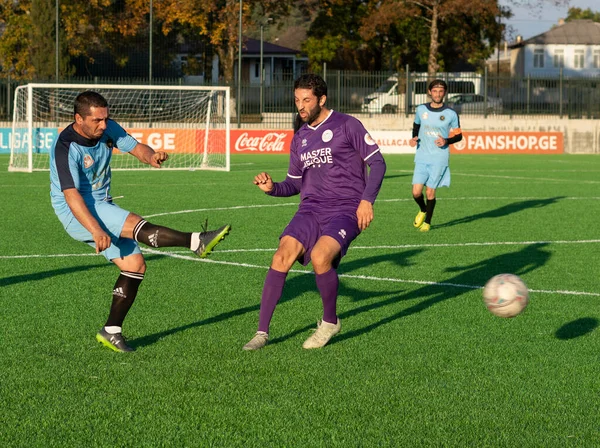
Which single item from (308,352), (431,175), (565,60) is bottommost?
(308,352)

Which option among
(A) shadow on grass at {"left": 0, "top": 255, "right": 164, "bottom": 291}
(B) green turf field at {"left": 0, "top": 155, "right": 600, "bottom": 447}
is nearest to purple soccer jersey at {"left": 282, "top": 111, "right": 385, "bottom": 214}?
(B) green turf field at {"left": 0, "top": 155, "right": 600, "bottom": 447}

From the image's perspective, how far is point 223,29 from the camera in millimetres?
52062

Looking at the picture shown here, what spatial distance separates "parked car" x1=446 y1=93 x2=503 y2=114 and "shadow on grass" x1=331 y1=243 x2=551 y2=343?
29.2 meters

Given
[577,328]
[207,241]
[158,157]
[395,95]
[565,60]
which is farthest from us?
[565,60]

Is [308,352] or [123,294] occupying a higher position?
[123,294]

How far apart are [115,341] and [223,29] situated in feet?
153

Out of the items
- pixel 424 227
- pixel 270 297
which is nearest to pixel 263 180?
pixel 270 297

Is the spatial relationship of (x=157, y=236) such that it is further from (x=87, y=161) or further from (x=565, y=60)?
(x=565, y=60)

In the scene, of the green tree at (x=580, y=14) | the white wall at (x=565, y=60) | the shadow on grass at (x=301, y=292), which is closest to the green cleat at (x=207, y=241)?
the shadow on grass at (x=301, y=292)

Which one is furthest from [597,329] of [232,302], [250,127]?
[250,127]

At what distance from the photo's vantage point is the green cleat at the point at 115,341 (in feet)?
21.7

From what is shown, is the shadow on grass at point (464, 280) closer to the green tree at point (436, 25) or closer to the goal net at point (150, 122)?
the goal net at point (150, 122)

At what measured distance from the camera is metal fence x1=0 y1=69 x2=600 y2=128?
126ft

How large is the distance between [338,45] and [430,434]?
189ft
